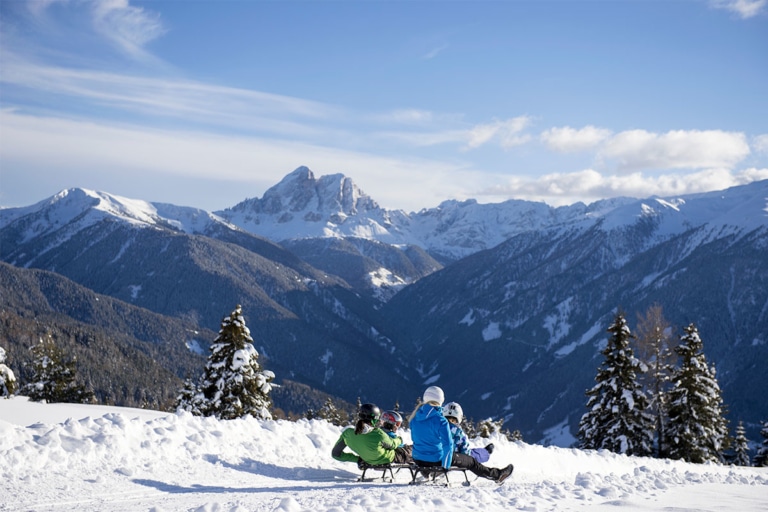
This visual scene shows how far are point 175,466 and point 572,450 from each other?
41.7 feet

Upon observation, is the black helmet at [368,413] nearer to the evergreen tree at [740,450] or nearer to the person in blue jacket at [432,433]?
the person in blue jacket at [432,433]

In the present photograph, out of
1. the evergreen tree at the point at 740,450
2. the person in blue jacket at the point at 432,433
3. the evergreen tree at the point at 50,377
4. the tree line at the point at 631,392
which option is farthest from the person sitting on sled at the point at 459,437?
the evergreen tree at the point at 50,377

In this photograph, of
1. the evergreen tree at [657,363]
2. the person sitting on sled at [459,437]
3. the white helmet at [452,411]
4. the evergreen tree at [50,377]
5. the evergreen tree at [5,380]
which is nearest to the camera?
the person sitting on sled at [459,437]

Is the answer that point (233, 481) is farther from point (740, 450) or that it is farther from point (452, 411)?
point (740, 450)

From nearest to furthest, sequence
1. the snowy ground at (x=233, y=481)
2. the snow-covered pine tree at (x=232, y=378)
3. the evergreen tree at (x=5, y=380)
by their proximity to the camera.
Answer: the snowy ground at (x=233, y=481) → the evergreen tree at (x=5, y=380) → the snow-covered pine tree at (x=232, y=378)

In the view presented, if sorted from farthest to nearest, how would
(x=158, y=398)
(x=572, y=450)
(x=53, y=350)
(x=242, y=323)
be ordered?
(x=158, y=398) → (x=53, y=350) → (x=242, y=323) → (x=572, y=450)

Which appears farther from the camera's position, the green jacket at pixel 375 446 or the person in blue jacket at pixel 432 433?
the green jacket at pixel 375 446

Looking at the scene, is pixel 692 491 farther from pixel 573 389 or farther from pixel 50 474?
pixel 573 389

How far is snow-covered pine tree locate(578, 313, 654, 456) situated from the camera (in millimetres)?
30906

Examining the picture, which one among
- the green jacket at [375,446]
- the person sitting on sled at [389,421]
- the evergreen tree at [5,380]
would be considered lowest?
the evergreen tree at [5,380]

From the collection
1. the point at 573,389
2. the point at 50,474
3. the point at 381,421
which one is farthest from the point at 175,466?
the point at 573,389

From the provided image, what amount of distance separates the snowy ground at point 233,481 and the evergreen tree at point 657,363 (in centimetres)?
1906

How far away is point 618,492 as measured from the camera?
10516 millimetres

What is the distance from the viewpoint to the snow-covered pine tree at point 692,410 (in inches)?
1215
